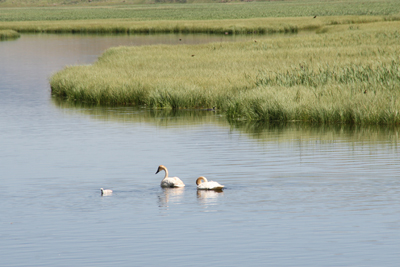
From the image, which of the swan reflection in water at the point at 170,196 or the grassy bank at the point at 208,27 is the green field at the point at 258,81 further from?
the grassy bank at the point at 208,27

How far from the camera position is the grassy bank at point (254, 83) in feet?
A: 65.5

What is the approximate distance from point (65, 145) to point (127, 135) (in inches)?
87.2

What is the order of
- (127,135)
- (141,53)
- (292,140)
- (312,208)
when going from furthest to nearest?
1. (141,53)
2. (127,135)
3. (292,140)
4. (312,208)

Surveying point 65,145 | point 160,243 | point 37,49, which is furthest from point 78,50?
point 160,243

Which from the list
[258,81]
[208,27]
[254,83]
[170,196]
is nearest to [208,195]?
[170,196]

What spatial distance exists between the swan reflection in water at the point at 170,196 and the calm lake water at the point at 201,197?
0.02m

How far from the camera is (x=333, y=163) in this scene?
13773 millimetres

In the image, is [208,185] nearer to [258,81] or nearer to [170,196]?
[170,196]

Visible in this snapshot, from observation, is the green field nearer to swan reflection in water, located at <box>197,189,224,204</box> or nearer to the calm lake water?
the calm lake water

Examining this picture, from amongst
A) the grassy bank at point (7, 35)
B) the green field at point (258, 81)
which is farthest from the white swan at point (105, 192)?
the grassy bank at point (7, 35)

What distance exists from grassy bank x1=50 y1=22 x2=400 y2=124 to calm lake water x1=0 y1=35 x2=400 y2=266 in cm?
103

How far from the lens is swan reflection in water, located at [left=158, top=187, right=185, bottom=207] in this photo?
36.2 feet

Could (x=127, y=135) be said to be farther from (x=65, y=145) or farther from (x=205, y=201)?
(x=205, y=201)

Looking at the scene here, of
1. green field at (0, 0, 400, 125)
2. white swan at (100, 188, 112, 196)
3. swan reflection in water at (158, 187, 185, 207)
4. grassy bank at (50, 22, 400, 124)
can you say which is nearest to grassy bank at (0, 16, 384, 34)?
green field at (0, 0, 400, 125)
